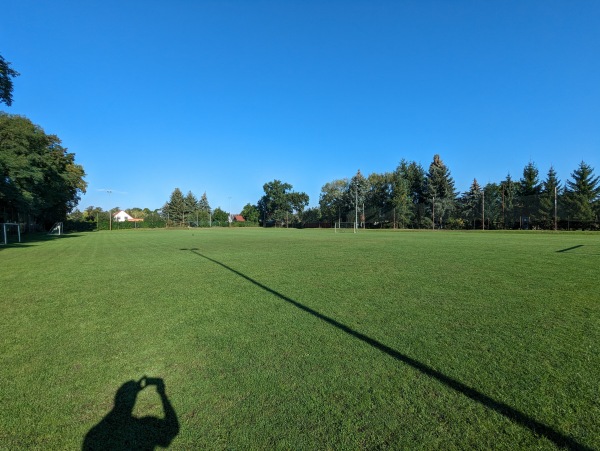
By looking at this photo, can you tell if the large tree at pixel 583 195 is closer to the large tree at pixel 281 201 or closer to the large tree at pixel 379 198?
the large tree at pixel 379 198

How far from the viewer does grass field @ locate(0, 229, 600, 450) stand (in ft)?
8.51

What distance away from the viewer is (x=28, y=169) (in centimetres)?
2780

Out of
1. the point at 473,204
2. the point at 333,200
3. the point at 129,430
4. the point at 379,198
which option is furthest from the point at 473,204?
the point at 129,430

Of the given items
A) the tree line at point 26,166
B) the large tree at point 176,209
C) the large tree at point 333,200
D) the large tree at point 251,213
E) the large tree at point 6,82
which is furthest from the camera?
the large tree at point 251,213


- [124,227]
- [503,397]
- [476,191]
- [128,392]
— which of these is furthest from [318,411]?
[124,227]

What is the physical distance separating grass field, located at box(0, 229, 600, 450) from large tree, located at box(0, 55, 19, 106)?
18.8 m

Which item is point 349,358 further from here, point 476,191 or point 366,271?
point 476,191

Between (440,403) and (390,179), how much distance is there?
75016mm

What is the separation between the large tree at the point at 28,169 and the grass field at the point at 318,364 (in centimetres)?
2462

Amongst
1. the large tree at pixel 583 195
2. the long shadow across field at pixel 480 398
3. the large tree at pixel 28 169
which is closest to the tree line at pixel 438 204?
the large tree at pixel 583 195

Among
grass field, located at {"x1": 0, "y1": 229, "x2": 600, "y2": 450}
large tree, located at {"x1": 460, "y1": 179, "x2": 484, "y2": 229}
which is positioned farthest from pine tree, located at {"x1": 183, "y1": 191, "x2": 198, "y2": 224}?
grass field, located at {"x1": 0, "y1": 229, "x2": 600, "y2": 450}

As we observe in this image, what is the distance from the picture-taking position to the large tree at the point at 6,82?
18.9m

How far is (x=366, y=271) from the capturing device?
33.3 ft

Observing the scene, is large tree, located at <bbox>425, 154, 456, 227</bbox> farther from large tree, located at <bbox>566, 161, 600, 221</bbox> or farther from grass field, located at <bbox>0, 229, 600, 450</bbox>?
grass field, located at <bbox>0, 229, 600, 450</bbox>
